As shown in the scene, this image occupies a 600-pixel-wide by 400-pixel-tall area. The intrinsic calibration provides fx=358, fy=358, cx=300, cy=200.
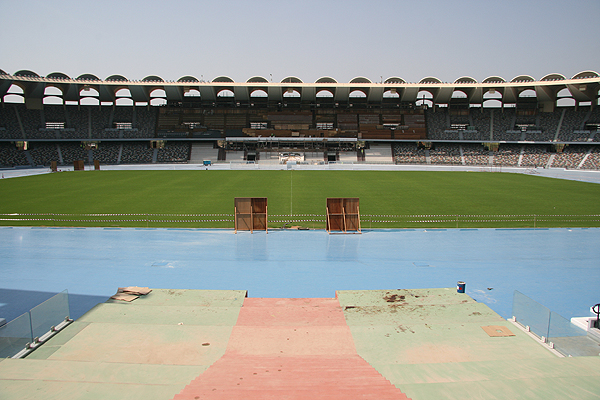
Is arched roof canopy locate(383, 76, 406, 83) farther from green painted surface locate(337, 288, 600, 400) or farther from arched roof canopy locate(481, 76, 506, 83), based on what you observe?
green painted surface locate(337, 288, 600, 400)

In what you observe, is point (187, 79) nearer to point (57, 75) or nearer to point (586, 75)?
point (57, 75)

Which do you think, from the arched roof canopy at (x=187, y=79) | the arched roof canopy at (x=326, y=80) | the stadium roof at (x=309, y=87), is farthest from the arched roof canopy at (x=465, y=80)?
the arched roof canopy at (x=187, y=79)

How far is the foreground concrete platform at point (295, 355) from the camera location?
4805 millimetres

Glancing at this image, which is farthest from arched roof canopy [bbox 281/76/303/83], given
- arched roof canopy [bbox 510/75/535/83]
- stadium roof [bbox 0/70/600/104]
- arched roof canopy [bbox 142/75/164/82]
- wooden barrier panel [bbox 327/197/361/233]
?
wooden barrier panel [bbox 327/197/361/233]

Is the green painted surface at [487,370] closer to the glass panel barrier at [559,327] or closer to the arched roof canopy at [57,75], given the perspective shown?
the glass panel barrier at [559,327]

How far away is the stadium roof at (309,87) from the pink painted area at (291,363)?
69228mm

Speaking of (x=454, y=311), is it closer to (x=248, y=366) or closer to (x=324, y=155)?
(x=248, y=366)

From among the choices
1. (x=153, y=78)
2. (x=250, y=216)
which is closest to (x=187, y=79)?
(x=153, y=78)

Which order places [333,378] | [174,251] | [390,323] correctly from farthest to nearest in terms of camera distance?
1. [174,251]
2. [390,323]
3. [333,378]

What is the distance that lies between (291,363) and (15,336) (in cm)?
483

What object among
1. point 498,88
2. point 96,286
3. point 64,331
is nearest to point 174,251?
point 96,286

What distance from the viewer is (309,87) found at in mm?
73625

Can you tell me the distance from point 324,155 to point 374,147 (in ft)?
37.0

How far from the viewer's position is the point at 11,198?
28.3 metres
